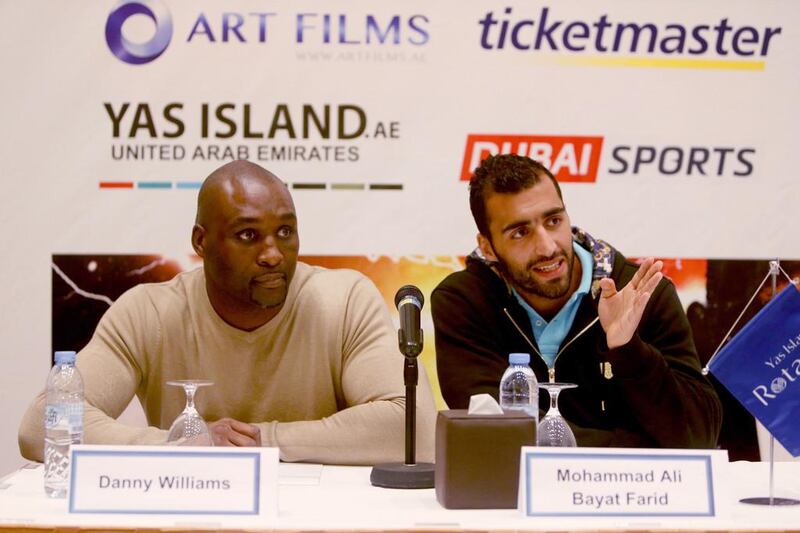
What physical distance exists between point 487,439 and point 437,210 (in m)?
1.97

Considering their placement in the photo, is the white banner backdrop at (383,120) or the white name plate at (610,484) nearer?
the white name plate at (610,484)

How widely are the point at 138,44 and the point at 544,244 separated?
5.59 feet

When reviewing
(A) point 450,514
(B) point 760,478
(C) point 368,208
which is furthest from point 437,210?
(A) point 450,514

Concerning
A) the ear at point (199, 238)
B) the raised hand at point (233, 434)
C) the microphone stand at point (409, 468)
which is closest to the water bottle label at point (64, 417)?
the raised hand at point (233, 434)

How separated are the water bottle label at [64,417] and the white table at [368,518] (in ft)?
0.43

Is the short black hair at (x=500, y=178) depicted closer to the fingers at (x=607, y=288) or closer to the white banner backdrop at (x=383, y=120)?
the white banner backdrop at (x=383, y=120)

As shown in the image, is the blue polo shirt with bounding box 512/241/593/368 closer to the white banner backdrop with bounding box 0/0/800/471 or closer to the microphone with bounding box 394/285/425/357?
the white banner backdrop with bounding box 0/0/800/471

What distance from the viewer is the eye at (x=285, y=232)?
317 cm

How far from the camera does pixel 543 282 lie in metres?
3.22

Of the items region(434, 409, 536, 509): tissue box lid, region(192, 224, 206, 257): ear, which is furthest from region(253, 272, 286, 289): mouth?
region(434, 409, 536, 509): tissue box lid

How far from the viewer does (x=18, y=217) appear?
3758 mm

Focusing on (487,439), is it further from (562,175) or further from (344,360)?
(562,175)

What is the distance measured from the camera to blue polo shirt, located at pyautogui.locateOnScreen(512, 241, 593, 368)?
3.20m

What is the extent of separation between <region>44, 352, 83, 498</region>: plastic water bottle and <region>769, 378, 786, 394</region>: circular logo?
141 centimetres
